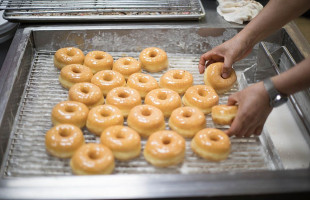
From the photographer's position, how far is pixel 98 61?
261 cm

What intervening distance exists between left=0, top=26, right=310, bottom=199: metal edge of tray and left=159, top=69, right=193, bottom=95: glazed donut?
95cm

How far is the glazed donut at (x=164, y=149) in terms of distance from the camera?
1896 millimetres

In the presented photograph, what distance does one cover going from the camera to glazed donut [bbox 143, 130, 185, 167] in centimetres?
190

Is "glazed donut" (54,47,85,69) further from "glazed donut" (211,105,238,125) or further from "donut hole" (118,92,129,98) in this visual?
"glazed donut" (211,105,238,125)

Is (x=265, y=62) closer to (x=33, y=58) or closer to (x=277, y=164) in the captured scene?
(x=277, y=164)

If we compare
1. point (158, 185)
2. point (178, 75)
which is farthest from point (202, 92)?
point (158, 185)

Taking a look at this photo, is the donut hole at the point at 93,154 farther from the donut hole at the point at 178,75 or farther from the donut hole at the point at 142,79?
the donut hole at the point at 178,75

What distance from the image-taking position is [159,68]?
2.66 meters

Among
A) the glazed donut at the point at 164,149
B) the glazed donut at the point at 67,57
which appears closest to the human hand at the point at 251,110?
the glazed donut at the point at 164,149

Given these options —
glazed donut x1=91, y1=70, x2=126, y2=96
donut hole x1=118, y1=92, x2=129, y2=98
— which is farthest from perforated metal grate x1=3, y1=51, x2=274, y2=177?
donut hole x1=118, y1=92, x2=129, y2=98

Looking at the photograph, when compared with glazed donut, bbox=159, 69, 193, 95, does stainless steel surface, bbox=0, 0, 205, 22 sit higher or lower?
higher

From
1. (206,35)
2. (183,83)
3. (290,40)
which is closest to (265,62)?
(290,40)

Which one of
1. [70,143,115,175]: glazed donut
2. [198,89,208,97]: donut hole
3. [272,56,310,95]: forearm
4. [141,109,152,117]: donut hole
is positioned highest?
[272,56,310,95]: forearm

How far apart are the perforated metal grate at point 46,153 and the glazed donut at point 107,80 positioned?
9.6 inches
